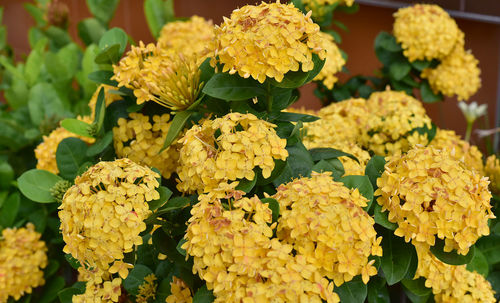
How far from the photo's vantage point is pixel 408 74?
1.53 metres

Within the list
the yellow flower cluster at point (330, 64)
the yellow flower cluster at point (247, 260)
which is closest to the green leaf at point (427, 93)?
the yellow flower cluster at point (330, 64)

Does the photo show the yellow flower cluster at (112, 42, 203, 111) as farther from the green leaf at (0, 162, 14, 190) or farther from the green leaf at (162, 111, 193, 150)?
the green leaf at (0, 162, 14, 190)

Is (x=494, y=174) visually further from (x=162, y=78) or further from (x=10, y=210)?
(x=10, y=210)

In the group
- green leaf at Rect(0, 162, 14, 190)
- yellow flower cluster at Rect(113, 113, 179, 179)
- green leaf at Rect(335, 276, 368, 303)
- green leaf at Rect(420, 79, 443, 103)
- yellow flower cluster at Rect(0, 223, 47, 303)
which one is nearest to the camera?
green leaf at Rect(335, 276, 368, 303)

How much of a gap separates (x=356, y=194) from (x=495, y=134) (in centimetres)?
133

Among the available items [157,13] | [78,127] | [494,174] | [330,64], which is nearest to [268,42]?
[78,127]

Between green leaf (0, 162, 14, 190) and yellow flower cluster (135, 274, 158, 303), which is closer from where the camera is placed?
yellow flower cluster (135, 274, 158, 303)

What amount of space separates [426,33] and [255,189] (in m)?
0.82

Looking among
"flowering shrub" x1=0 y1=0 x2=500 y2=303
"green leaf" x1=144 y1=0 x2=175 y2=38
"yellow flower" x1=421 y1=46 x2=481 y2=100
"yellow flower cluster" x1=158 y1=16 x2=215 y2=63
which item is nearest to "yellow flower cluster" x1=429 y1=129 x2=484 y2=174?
"flowering shrub" x1=0 y1=0 x2=500 y2=303

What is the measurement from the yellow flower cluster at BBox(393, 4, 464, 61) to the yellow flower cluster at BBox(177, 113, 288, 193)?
830 millimetres

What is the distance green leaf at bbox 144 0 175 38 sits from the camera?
1.67 meters

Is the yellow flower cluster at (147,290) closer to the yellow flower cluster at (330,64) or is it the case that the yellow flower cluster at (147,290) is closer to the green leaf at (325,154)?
the green leaf at (325,154)

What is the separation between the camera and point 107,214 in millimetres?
708

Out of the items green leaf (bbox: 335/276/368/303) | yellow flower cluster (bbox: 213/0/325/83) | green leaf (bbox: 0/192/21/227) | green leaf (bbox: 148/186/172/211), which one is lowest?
green leaf (bbox: 0/192/21/227)
